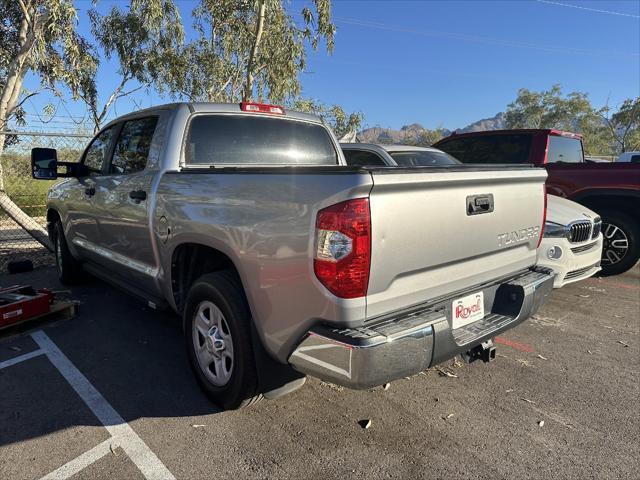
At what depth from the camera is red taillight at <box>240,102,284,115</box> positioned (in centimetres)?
363

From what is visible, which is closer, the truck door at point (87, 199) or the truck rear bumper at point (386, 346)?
the truck rear bumper at point (386, 346)

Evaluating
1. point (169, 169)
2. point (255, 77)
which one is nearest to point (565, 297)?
point (169, 169)

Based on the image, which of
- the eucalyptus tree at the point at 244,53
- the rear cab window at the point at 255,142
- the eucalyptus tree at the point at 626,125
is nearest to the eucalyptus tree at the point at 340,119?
the eucalyptus tree at the point at 244,53

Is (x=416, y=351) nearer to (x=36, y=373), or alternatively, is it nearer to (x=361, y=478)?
(x=361, y=478)

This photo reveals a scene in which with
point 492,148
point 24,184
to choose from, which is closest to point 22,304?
point 492,148

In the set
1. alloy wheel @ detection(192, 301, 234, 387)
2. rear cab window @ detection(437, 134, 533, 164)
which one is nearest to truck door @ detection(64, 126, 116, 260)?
alloy wheel @ detection(192, 301, 234, 387)

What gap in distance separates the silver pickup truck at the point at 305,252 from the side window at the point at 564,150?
4.27 metres

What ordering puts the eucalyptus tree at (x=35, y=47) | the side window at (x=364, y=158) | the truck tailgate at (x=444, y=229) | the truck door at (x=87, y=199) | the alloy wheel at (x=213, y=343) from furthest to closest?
1. the eucalyptus tree at (x=35, y=47)
2. the side window at (x=364, y=158)
3. the truck door at (x=87, y=199)
4. the alloy wheel at (x=213, y=343)
5. the truck tailgate at (x=444, y=229)

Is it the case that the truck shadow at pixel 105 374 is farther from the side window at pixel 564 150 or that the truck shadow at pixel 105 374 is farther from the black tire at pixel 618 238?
the side window at pixel 564 150

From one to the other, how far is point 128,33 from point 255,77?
4533 millimetres

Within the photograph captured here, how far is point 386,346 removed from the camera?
200 cm

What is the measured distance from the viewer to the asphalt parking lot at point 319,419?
92.2 inches

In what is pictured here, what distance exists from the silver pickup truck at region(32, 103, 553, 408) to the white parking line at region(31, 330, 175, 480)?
51 cm

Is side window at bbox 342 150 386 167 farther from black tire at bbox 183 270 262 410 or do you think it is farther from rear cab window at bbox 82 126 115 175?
black tire at bbox 183 270 262 410
